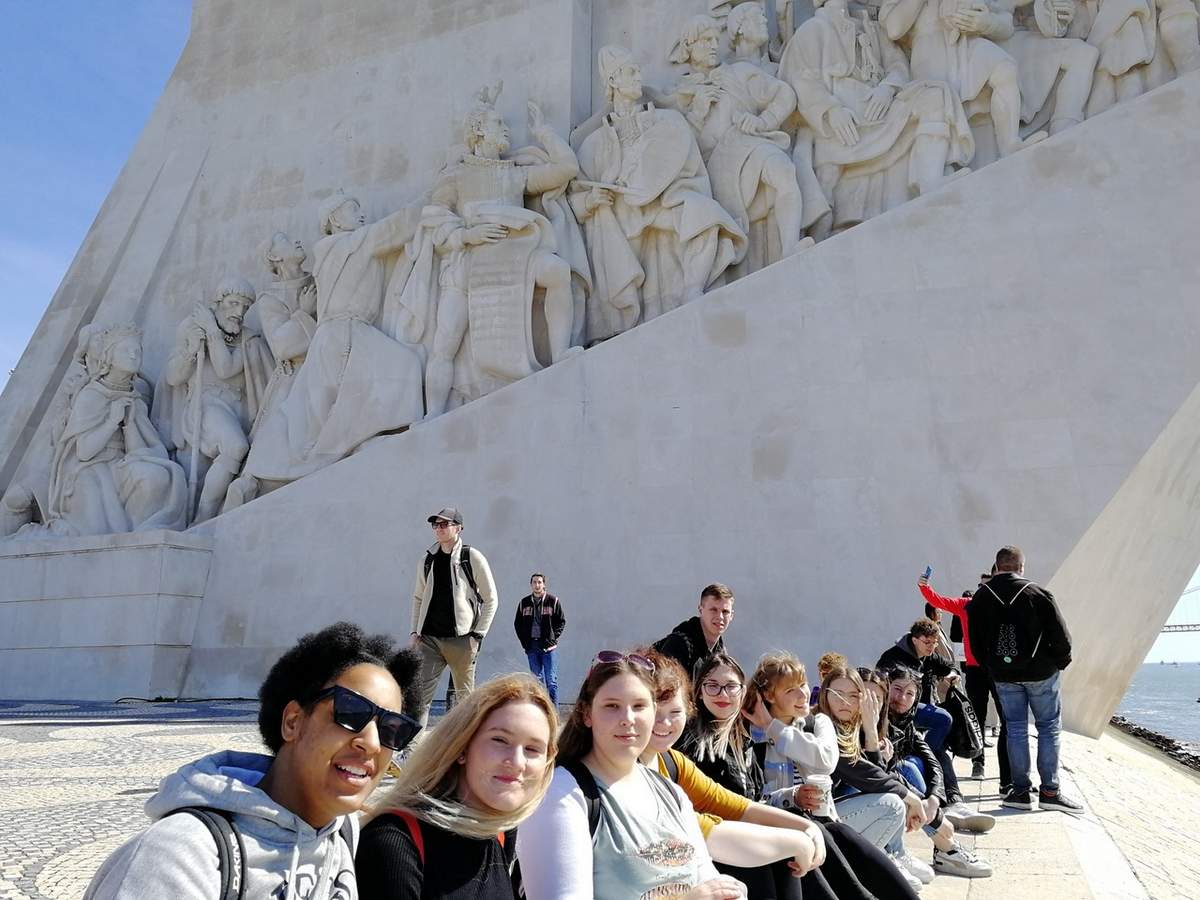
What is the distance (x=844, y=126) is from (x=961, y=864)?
6374 millimetres

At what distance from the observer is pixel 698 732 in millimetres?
2496

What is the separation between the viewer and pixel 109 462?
9.28 meters

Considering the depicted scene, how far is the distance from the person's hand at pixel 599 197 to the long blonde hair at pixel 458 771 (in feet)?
24.1

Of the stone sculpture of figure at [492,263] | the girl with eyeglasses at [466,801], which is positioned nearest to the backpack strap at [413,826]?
the girl with eyeglasses at [466,801]

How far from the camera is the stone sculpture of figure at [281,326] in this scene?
29.0ft

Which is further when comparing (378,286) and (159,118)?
(159,118)

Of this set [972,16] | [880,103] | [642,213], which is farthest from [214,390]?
[972,16]

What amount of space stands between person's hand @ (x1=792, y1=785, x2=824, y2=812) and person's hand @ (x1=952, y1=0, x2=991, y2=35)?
7142mm

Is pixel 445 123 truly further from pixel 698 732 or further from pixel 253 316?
pixel 698 732

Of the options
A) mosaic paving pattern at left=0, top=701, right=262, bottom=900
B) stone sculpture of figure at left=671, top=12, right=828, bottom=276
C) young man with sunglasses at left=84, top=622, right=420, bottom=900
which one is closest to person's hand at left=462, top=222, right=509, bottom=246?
stone sculpture of figure at left=671, top=12, right=828, bottom=276

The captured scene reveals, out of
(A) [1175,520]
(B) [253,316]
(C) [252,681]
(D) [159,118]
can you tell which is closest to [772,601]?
(A) [1175,520]

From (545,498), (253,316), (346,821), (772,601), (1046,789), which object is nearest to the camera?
(346,821)

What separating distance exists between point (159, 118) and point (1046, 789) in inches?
440

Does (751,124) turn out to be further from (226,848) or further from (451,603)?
(226,848)
